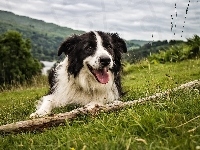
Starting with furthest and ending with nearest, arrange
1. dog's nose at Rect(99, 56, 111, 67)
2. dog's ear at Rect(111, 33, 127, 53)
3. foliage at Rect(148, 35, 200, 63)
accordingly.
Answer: foliage at Rect(148, 35, 200, 63), dog's ear at Rect(111, 33, 127, 53), dog's nose at Rect(99, 56, 111, 67)

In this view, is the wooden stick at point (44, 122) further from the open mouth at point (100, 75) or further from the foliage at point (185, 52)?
the foliage at point (185, 52)

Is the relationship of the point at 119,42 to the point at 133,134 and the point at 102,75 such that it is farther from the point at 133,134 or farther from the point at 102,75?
the point at 133,134

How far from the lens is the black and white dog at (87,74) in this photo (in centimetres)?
705

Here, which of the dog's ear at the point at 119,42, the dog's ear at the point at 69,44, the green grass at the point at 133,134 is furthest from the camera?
the dog's ear at the point at 119,42

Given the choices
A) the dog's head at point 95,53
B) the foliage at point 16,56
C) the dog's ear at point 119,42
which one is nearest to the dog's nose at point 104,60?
the dog's head at point 95,53

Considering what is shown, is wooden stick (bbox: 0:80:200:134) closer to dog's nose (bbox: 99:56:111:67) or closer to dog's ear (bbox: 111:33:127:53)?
dog's nose (bbox: 99:56:111:67)

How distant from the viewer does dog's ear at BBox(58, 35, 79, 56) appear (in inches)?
304

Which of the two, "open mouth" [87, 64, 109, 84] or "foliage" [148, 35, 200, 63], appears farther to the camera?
"foliage" [148, 35, 200, 63]

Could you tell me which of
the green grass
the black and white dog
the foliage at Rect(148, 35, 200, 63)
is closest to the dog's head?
the black and white dog

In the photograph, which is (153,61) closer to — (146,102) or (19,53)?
(146,102)

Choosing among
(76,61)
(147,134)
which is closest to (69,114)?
(147,134)

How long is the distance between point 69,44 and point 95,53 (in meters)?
1.22

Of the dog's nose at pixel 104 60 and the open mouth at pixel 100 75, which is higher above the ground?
the dog's nose at pixel 104 60

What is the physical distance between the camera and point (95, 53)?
682 centimetres
